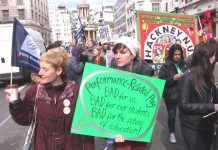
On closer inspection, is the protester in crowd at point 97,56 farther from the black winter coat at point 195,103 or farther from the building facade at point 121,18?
the building facade at point 121,18

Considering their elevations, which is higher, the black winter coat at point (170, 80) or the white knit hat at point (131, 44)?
the white knit hat at point (131, 44)

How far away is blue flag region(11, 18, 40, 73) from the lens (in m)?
3.17

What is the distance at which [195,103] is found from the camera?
10.2 ft

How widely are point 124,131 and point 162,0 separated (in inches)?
2170

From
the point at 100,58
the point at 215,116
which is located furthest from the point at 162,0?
the point at 215,116

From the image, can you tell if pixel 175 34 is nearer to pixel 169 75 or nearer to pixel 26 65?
pixel 169 75

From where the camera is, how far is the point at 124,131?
9.59 ft

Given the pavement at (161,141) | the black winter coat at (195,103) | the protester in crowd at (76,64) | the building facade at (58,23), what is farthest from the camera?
the building facade at (58,23)

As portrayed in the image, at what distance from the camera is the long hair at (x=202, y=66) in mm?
3098

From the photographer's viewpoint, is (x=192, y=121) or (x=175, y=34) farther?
(x=175, y=34)

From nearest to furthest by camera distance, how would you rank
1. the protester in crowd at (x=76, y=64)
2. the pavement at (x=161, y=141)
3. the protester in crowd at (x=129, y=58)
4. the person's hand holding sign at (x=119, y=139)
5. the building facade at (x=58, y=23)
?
the person's hand holding sign at (x=119, y=139) < the protester in crowd at (x=129, y=58) < the pavement at (x=161, y=141) < the protester in crowd at (x=76, y=64) < the building facade at (x=58, y=23)

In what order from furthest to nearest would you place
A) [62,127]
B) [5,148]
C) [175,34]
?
[175,34]
[5,148]
[62,127]

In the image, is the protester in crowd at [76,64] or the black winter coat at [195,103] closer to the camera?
the black winter coat at [195,103]

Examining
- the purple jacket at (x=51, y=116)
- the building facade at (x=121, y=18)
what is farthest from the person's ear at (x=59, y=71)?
the building facade at (x=121, y=18)
